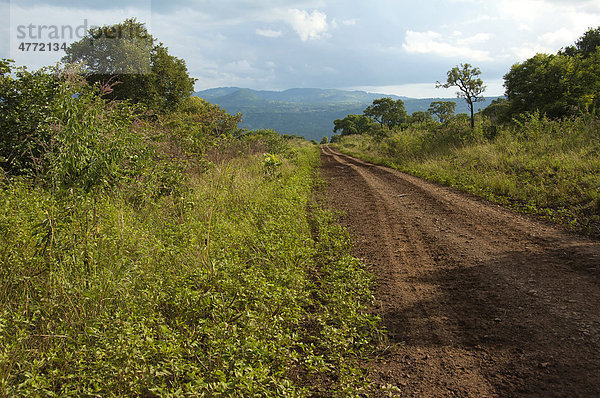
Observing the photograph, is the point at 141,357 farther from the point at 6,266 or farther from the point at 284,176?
the point at 284,176

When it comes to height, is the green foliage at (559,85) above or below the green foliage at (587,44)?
below

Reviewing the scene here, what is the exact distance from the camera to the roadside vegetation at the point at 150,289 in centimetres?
237

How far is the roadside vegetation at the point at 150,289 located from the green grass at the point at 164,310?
0.6 inches

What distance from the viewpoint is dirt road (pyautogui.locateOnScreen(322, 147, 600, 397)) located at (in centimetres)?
244

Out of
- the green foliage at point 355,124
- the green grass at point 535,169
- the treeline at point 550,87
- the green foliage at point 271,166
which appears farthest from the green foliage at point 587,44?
the green foliage at point 355,124

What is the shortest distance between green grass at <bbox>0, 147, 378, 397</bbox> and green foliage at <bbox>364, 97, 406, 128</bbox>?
79481 mm

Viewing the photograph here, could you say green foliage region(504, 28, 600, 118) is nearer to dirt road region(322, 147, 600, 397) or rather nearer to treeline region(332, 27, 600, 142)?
treeline region(332, 27, 600, 142)

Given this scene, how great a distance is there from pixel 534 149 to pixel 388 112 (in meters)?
76.6

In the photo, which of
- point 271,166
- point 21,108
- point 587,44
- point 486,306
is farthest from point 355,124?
point 486,306

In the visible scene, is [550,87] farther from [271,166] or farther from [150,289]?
[150,289]

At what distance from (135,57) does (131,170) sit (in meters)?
25.6

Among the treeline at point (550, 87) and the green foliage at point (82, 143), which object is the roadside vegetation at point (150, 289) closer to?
the green foliage at point (82, 143)

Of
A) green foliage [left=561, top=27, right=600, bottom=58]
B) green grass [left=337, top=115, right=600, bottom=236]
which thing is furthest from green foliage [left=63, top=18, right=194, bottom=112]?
green foliage [left=561, top=27, right=600, bottom=58]

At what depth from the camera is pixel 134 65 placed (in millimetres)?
25156
